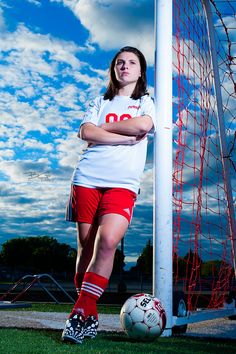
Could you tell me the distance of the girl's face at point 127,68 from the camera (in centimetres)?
394

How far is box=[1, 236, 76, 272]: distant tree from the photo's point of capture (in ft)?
261

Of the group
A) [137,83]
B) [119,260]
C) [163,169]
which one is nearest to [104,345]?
[163,169]

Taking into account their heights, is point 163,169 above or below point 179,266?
above

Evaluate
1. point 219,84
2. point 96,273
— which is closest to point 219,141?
point 219,84

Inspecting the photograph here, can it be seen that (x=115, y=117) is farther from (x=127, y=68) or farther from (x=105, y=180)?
(x=105, y=180)

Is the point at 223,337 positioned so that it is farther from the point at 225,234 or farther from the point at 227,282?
the point at 227,282

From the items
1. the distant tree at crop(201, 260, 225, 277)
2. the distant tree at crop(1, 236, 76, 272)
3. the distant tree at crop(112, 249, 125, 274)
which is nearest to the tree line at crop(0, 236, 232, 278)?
the distant tree at crop(1, 236, 76, 272)

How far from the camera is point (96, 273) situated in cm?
357

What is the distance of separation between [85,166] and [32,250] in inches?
3249

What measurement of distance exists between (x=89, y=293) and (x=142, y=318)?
0.47 metres

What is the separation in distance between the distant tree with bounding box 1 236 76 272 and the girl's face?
74518 millimetres

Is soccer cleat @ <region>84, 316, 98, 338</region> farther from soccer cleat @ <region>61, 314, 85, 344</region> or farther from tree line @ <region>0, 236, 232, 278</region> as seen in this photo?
tree line @ <region>0, 236, 232, 278</region>

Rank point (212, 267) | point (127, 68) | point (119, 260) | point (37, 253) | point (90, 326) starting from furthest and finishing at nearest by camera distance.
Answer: point (37, 253) → point (119, 260) → point (212, 267) → point (127, 68) → point (90, 326)

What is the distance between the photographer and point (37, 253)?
8244cm
